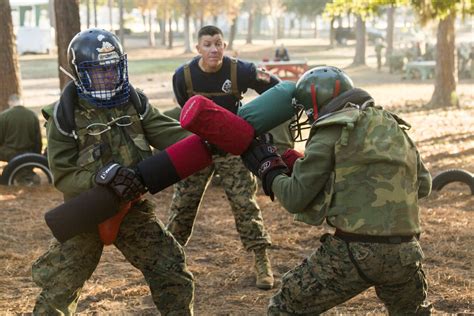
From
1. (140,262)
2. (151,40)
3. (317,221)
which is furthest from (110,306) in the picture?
(151,40)

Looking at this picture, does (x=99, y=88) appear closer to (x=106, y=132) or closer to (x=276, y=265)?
(x=106, y=132)

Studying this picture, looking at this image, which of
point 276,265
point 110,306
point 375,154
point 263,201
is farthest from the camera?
point 263,201

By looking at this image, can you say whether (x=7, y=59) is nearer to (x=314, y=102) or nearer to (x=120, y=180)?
(x=120, y=180)

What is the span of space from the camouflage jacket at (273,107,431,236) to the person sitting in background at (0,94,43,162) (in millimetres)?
7716

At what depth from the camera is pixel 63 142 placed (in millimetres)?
4207

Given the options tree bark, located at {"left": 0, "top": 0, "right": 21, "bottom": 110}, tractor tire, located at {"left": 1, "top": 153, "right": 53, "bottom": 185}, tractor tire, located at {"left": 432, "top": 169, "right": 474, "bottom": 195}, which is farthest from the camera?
tree bark, located at {"left": 0, "top": 0, "right": 21, "bottom": 110}

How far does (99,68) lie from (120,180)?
2.27ft

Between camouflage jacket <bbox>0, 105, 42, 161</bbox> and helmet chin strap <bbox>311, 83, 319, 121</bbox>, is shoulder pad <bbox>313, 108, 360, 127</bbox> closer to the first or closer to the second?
helmet chin strap <bbox>311, 83, 319, 121</bbox>

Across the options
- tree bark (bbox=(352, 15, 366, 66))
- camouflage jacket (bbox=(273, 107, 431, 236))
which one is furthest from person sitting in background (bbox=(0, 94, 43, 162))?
tree bark (bbox=(352, 15, 366, 66))

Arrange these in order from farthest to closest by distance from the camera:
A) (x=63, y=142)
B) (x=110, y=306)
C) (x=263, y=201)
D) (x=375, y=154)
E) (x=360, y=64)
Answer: (x=360, y=64) < (x=263, y=201) < (x=110, y=306) < (x=63, y=142) < (x=375, y=154)

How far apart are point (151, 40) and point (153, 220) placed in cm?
5713

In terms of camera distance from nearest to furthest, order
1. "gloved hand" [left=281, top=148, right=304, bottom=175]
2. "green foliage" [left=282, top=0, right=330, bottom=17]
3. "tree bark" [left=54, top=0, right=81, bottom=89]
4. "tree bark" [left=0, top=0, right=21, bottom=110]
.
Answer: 1. "gloved hand" [left=281, top=148, right=304, bottom=175]
2. "tree bark" [left=54, top=0, right=81, bottom=89]
3. "tree bark" [left=0, top=0, right=21, bottom=110]
4. "green foliage" [left=282, top=0, right=330, bottom=17]

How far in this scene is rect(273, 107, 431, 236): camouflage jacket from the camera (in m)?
3.62

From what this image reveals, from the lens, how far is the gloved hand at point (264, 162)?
3.88 m
